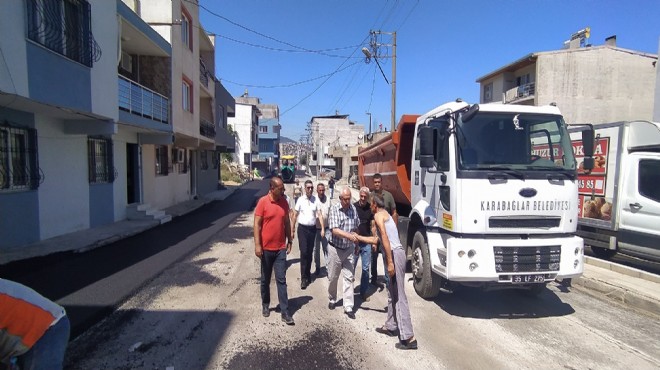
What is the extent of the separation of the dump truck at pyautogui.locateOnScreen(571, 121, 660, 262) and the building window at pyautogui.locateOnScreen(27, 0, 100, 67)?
34.8 feet

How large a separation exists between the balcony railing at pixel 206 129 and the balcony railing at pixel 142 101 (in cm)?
646

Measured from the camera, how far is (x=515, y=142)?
15.8 feet

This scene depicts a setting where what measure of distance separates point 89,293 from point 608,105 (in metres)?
34.8

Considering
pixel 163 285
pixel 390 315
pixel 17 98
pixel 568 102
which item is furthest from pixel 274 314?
pixel 568 102

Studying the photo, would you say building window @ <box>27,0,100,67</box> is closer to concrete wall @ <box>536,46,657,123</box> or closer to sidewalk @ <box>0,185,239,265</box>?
sidewalk @ <box>0,185,239,265</box>

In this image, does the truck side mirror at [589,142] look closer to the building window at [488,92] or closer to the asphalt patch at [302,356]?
the asphalt patch at [302,356]

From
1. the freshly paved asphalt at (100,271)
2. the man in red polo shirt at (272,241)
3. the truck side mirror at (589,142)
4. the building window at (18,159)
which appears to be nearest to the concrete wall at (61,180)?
the building window at (18,159)

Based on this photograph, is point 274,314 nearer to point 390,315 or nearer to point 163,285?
point 390,315

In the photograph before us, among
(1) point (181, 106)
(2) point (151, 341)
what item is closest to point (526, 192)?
(2) point (151, 341)

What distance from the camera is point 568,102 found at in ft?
90.1

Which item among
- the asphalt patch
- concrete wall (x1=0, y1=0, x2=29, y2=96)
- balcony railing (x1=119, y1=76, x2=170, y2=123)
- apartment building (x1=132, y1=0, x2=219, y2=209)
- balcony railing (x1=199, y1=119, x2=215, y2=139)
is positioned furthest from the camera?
balcony railing (x1=199, y1=119, x2=215, y2=139)

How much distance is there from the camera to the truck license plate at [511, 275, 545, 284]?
14.3 ft

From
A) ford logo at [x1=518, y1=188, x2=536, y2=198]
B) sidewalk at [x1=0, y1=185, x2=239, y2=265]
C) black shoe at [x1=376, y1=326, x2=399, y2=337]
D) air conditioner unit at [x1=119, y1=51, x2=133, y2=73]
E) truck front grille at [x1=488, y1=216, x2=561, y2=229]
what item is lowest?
black shoe at [x1=376, y1=326, x2=399, y2=337]

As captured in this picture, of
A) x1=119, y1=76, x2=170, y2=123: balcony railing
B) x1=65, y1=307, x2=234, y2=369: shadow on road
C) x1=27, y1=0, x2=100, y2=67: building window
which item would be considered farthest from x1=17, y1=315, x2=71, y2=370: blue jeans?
x1=119, y1=76, x2=170, y2=123: balcony railing
